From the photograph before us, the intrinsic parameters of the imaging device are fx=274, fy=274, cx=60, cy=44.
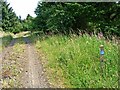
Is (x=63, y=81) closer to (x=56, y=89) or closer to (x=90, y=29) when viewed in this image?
(x=56, y=89)

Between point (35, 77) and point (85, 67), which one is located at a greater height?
point (85, 67)

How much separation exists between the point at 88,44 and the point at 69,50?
67cm

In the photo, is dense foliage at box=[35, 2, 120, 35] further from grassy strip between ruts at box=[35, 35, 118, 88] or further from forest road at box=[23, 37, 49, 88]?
forest road at box=[23, 37, 49, 88]

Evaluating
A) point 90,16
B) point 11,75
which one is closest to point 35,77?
point 11,75

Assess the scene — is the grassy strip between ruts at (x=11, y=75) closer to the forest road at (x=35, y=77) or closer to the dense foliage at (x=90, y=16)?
the forest road at (x=35, y=77)

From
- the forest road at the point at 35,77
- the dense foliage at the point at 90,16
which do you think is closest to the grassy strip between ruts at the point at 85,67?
the forest road at the point at 35,77

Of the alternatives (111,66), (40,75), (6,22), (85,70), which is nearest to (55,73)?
(40,75)

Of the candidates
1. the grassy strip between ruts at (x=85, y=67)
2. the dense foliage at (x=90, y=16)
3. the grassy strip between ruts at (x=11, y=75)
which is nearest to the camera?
the grassy strip between ruts at (x=85, y=67)

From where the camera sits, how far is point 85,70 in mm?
6691

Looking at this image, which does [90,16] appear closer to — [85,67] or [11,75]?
[11,75]

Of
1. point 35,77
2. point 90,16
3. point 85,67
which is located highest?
point 90,16

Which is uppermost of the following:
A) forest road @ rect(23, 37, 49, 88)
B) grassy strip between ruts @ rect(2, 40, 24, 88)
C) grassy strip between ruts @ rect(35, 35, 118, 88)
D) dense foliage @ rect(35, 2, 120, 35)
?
dense foliage @ rect(35, 2, 120, 35)

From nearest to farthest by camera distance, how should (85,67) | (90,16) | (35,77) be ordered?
(85,67)
(35,77)
(90,16)

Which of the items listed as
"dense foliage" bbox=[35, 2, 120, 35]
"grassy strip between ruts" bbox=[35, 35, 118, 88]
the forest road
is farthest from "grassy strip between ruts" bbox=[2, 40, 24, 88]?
"dense foliage" bbox=[35, 2, 120, 35]
